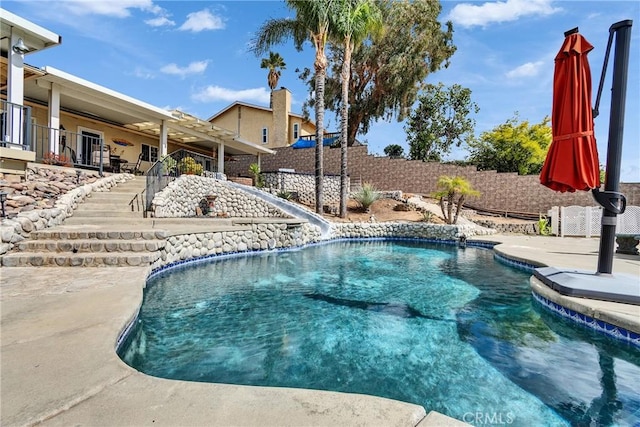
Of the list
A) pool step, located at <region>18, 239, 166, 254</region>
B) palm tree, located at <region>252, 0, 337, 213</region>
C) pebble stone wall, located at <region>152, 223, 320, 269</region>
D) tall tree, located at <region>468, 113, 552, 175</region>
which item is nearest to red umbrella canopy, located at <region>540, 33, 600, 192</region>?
pool step, located at <region>18, 239, 166, 254</region>

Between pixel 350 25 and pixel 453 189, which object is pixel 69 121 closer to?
pixel 350 25

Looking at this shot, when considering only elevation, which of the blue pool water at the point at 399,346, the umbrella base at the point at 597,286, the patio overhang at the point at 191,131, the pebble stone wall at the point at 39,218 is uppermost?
the patio overhang at the point at 191,131

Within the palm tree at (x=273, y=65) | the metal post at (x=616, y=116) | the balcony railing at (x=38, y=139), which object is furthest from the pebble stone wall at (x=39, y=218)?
the palm tree at (x=273, y=65)

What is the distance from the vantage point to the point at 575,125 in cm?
412

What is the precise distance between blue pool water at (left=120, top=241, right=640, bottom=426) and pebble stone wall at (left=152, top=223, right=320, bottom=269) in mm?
987

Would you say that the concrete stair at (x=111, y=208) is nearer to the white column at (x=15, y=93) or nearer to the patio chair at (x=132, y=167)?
the white column at (x=15, y=93)

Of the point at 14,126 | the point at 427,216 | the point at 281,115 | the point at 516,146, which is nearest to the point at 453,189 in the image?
the point at 427,216

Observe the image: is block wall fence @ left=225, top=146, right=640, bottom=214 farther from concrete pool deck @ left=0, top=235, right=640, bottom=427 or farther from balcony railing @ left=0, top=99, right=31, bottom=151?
concrete pool deck @ left=0, top=235, right=640, bottom=427

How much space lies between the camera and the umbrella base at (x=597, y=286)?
3781mm

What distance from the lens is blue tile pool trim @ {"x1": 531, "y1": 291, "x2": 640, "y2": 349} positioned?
11.0ft

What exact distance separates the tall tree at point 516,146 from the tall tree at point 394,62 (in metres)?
6.51

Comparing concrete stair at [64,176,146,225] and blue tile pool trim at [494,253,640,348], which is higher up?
concrete stair at [64,176,146,225]

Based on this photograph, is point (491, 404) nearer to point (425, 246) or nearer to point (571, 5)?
point (571, 5)

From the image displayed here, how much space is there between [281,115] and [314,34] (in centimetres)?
1105
